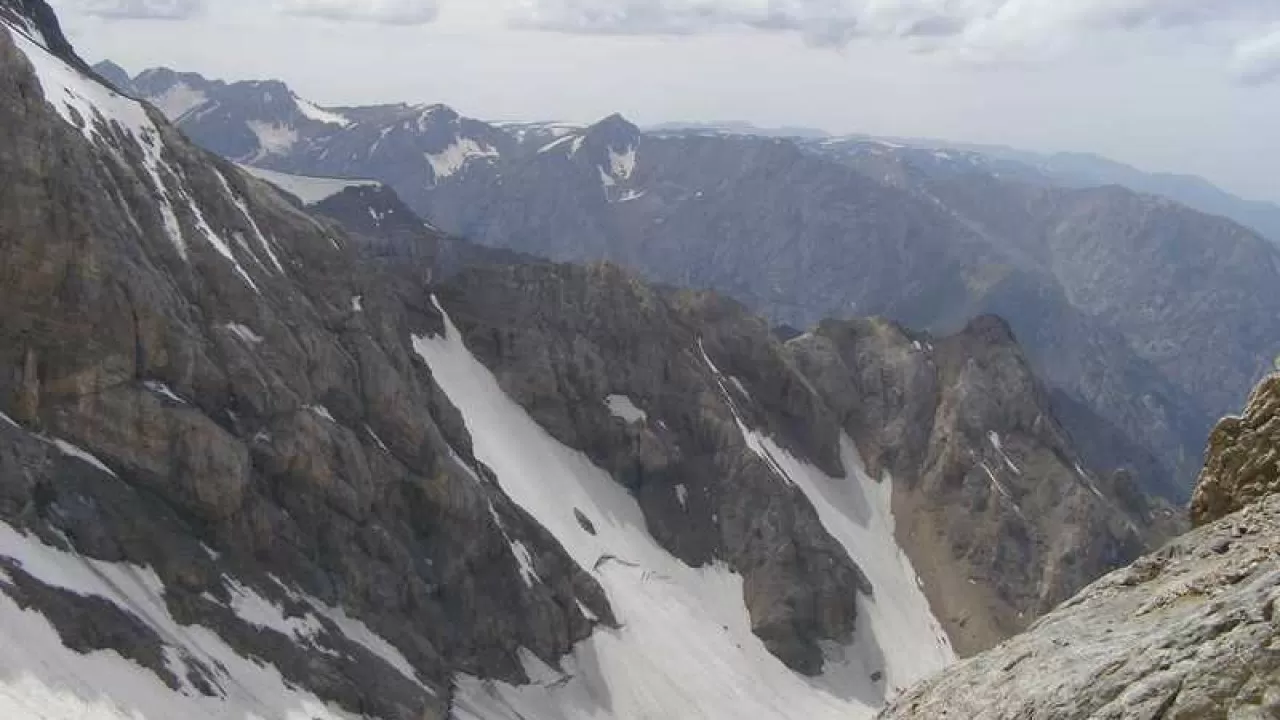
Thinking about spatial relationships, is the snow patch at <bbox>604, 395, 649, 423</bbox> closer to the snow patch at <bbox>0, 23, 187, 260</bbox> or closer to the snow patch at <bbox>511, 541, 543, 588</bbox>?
the snow patch at <bbox>511, 541, 543, 588</bbox>

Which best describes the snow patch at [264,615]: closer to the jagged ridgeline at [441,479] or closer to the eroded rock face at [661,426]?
the jagged ridgeline at [441,479]

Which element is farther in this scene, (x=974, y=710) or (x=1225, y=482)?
(x=1225, y=482)

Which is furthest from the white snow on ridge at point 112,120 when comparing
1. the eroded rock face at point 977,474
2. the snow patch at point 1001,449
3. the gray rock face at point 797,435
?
the snow patch at point 1001,449

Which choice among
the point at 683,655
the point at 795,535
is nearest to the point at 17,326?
the point at 683,655

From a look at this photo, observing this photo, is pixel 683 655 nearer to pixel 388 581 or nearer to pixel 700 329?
pixel 388 581

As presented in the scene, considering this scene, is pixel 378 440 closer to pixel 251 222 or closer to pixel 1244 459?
pixel 251 222

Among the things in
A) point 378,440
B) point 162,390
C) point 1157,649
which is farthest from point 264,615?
point 1157,649

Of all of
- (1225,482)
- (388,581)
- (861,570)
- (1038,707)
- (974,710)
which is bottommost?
(861,570)
